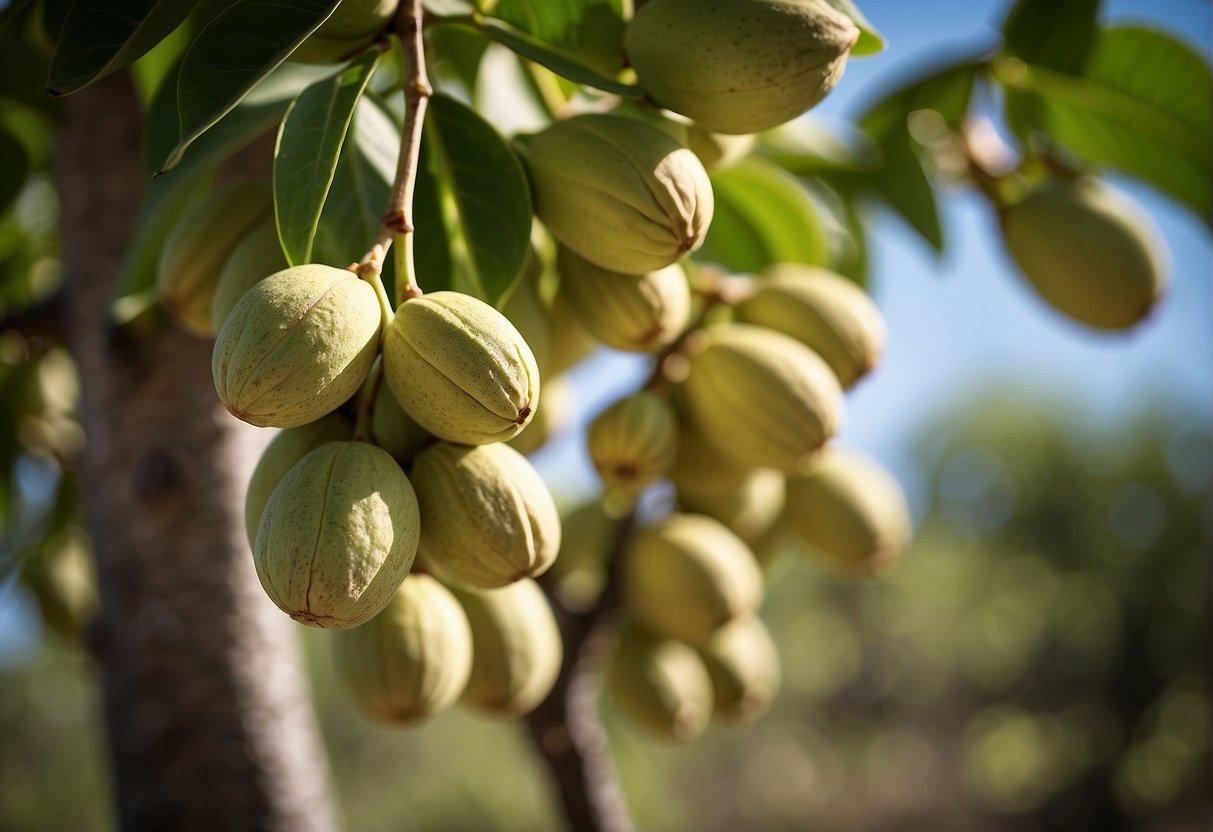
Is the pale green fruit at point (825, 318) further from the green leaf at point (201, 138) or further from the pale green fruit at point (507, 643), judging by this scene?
the green leaf at point (201, 138)

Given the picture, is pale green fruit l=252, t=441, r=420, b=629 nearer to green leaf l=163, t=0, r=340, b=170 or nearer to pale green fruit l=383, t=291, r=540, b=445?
pale green fruit l=383, t=291, r=540, b=445

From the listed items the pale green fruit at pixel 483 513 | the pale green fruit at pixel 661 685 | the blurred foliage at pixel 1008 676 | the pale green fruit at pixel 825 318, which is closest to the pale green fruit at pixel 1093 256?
the pale green fruit at pixel 825 318

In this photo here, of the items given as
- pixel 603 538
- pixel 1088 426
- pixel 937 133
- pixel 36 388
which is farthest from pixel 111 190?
pixel 1088 426

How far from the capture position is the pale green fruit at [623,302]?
0.82 m

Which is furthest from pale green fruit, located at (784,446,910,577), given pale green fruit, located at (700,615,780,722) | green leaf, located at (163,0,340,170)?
green leaf, located at (163,0,340,170)

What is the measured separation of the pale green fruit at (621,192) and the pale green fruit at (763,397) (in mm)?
223

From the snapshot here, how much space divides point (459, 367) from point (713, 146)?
0.39 m

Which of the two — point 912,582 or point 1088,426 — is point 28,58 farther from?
point 912,582

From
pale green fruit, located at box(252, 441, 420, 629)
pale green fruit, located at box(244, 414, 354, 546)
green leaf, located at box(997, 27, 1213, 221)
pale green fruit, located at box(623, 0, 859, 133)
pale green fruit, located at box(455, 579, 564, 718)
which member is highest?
pale green fruit, located at box(623, 0, 859, 133)

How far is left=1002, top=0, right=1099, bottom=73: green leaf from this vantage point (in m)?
1.10

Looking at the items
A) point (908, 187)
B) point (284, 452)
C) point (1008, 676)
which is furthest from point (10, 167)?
point (1008, 676)

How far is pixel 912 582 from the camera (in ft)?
40.6

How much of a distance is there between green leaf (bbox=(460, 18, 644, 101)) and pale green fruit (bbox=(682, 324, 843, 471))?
0.96 ft

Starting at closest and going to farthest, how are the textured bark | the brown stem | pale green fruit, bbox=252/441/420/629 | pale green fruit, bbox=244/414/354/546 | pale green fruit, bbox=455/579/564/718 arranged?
pale green fruit, bbox=252/441/420/629
pale green fruit, bbox=244/414/354/546
pale green fruit, bbox=455/579/564/718
the textured bark
the brown stem
